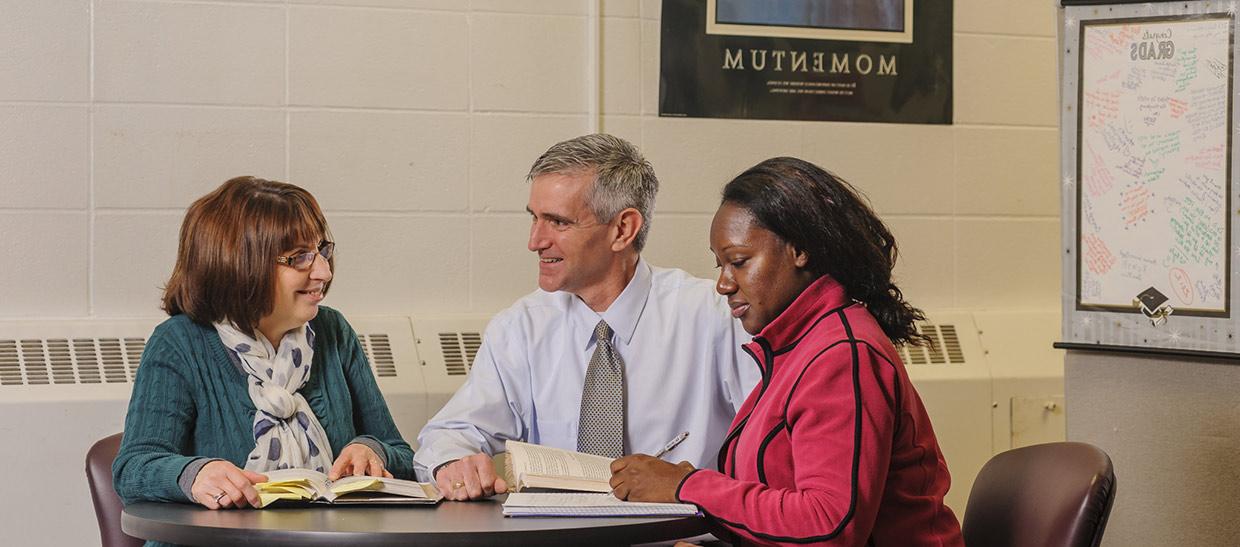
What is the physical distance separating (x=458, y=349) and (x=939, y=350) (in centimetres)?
142

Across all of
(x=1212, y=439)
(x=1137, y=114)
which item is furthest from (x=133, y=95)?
(x=1212, y=439)

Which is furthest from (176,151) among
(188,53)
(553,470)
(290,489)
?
(553,470)

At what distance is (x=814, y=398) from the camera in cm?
174

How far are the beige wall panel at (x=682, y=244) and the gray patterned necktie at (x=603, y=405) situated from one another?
3.18 ft

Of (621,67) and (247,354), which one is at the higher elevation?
(621,67)

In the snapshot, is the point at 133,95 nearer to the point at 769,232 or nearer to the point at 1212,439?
the point at 769,232

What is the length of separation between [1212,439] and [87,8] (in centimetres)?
286

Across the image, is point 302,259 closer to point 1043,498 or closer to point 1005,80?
point 1043,498

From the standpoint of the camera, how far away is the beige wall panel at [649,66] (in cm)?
353

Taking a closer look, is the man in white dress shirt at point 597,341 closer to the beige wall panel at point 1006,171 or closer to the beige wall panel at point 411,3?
the beige wall panel at point 411,3

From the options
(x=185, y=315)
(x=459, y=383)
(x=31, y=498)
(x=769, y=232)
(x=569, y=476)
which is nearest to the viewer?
(x=769, y=232)

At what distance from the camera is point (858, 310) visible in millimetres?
1891

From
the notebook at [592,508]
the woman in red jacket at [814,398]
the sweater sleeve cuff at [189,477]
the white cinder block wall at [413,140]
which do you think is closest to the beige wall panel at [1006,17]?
the white cinder block wall at [413,140]

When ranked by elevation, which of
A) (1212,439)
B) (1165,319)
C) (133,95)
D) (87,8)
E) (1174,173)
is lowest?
(1212,439)
